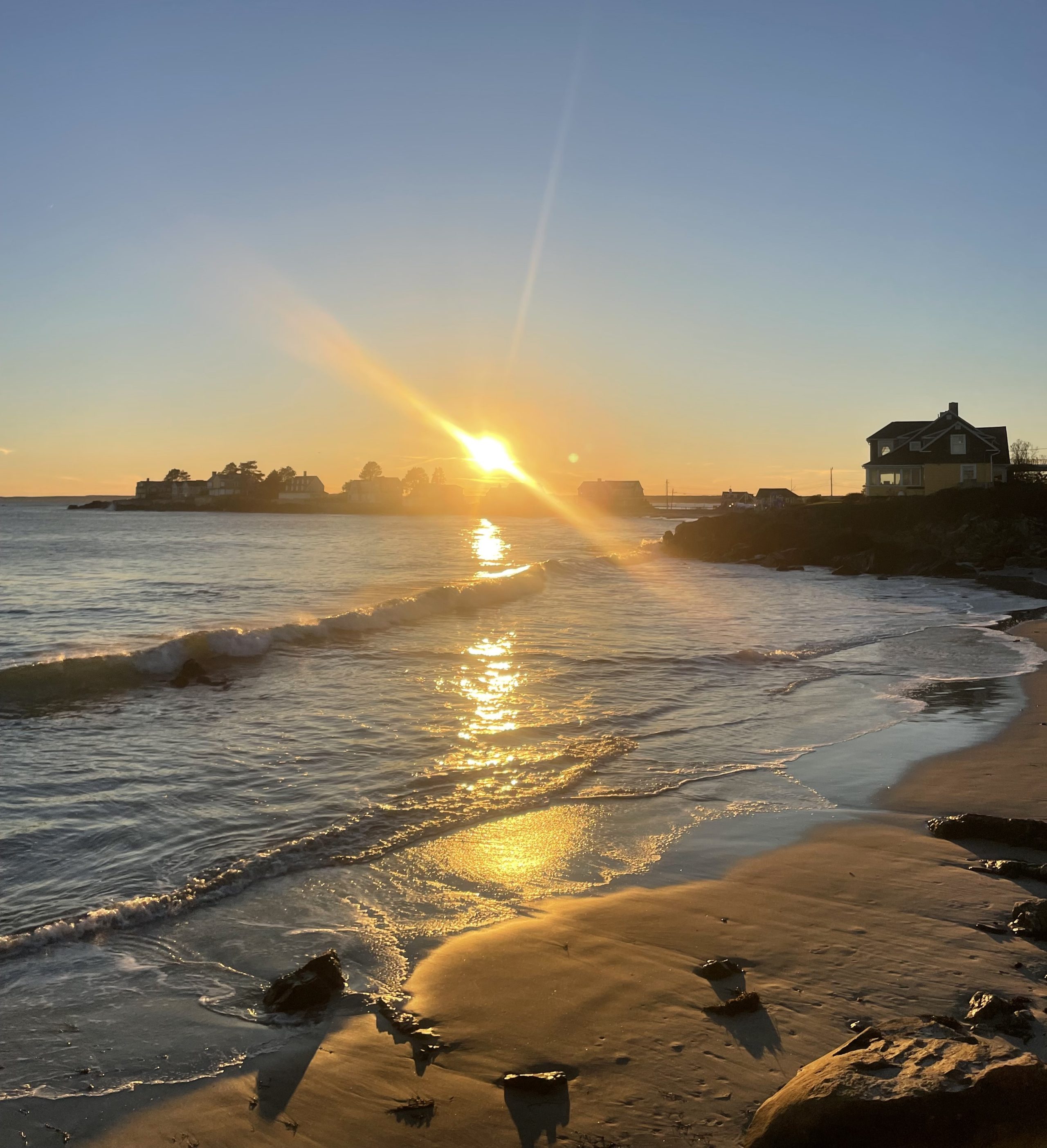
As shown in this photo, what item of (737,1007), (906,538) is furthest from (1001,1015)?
(906,538)

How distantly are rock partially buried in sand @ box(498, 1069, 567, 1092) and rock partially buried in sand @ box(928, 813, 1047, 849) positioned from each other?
17.8 feet

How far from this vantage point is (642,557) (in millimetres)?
66750

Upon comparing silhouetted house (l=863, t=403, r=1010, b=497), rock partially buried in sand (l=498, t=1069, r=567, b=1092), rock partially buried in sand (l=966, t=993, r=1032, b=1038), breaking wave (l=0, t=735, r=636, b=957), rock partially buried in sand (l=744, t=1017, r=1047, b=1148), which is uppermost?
silhouetted house (l=863, t=403, r=1010, b=497)

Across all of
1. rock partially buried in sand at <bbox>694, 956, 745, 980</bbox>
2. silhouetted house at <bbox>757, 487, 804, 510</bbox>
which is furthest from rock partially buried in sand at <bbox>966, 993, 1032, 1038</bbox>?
silhouetted house at <bbox>757, 487, 804, 510</bbox>

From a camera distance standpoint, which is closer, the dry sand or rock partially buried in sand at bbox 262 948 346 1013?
the dry sand

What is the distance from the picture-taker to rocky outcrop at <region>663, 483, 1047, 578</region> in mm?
48156

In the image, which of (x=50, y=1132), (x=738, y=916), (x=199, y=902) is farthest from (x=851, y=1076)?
(x=199, y=902)

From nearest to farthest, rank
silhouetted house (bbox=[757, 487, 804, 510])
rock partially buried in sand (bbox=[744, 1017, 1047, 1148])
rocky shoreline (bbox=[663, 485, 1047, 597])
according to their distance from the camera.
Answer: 1. rock partially buried in sand (bbox=[744, 1017, 1047, 1148])
2. rocky shoreline (bbox=[663, 485, 1047, 597])
3. silhouetted house (bbox=[757, 487, 804, 510])

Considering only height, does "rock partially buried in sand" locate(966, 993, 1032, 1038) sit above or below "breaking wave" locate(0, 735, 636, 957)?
above

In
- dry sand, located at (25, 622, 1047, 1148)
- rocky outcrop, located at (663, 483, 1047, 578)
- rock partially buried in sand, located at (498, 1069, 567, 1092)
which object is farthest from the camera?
rocky outcrop, located at (663, 483, 1047, 578)

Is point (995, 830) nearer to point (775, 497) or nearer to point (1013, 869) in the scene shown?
point (1013, 869)

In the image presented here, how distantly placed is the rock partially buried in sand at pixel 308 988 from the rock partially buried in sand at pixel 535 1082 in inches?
55.8

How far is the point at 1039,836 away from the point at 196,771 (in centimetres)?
910

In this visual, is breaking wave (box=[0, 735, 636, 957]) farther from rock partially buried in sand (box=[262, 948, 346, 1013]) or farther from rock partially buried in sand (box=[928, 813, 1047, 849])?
rock partially buried in sand (box=[928, 813, 1047, 849])
